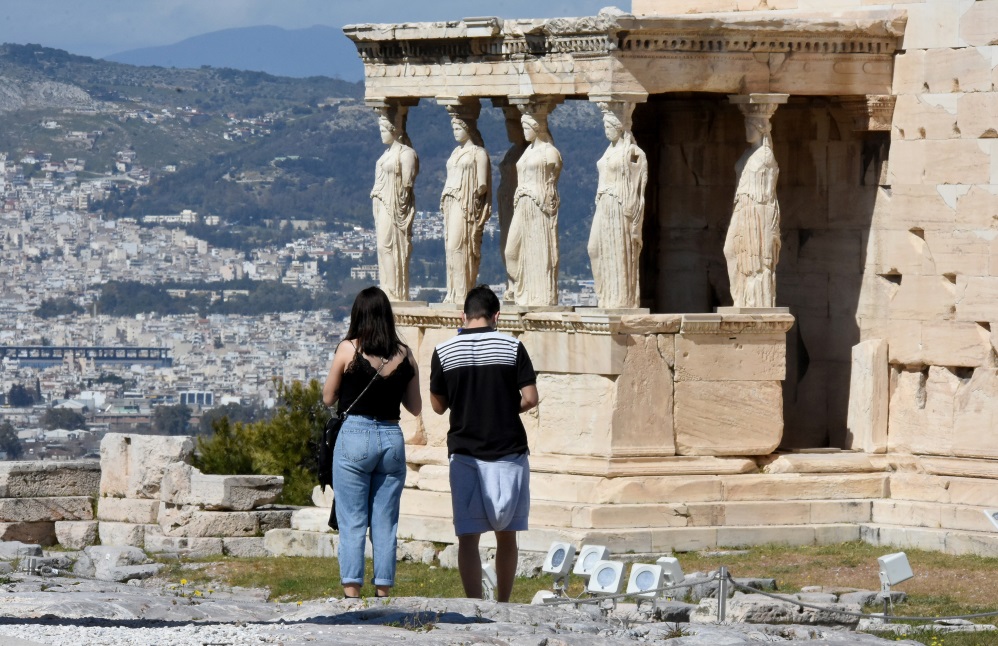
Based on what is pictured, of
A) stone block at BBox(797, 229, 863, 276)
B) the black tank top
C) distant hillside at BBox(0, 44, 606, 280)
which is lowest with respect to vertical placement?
the black tank top

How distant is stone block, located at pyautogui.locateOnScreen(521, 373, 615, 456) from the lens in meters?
18.8

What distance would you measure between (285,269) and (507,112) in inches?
2930

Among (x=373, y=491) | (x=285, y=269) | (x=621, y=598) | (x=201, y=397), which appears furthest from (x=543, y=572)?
(x=285, y=269)

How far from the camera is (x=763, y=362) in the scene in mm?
19234

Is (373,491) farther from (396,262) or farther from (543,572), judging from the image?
(396,262)

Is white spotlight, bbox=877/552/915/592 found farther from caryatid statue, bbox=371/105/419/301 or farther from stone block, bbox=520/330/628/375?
caryatid statue, bbox=371/105/419/301

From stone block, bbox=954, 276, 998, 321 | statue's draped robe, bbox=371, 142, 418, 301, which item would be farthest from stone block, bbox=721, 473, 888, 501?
statue's draped robe, bbox=371, 142, 418, 301

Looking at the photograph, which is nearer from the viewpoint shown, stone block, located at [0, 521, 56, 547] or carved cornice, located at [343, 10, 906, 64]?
carved cornice, located at [343, 10, 906, 64]

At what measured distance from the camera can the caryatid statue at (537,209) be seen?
1930cm

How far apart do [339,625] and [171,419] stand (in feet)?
198

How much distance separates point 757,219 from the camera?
1933 cm

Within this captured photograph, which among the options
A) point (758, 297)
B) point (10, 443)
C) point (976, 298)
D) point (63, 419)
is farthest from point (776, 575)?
point (63, 419)

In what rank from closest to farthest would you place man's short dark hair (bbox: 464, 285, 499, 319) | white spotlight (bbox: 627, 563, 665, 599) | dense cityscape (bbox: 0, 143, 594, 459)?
man's short dark hair (bbox: 464, 285, 499, 319) < white spotlight (bbox: 627, 563, 665, 599) < dense cityscape (bbox: 0, 143, 594, 459)

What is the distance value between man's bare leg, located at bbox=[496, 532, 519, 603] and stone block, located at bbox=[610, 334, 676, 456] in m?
3.75
